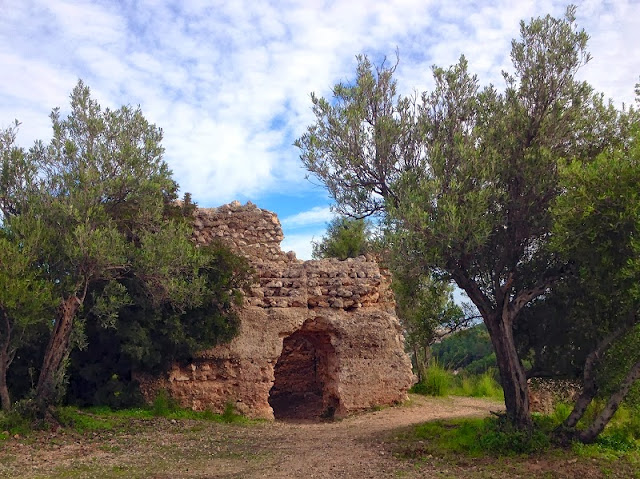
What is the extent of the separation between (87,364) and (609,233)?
1066 centimetres

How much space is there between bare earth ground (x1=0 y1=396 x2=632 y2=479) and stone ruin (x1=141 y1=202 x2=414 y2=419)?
1200mm

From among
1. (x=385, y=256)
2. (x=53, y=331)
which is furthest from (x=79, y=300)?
(x=385, y=256)

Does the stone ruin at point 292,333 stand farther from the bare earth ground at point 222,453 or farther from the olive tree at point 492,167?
the olive tree at point 492,167

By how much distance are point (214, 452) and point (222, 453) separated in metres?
0.15

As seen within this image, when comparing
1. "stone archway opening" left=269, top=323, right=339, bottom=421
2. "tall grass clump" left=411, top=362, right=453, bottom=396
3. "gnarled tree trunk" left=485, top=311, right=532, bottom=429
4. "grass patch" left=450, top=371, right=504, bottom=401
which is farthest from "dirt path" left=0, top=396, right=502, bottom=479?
"grass patch" left=450, top=371, right=504, bottom=401

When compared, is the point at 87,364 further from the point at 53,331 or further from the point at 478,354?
the point at 478,354

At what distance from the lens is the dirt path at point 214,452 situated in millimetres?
8531

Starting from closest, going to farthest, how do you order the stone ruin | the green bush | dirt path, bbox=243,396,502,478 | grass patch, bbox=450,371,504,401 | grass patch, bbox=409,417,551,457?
dirt path, bbox=243,396,502,478 < grass patch, bbox=409,417,551,457 < the green bush < the stone ruin < grass patch, bbox=450,371,504,401

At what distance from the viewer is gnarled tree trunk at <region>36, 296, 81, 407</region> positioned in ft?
36.8

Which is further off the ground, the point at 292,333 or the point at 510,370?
the point at 292,333

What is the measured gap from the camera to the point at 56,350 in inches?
449

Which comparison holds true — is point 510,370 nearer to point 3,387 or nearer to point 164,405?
point 164,405

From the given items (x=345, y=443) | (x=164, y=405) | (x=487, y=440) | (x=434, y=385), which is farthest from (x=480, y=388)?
(x=164, y=405)

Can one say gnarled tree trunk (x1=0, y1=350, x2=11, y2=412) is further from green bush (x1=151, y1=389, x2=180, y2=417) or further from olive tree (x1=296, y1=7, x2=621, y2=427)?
olive tree (x1=296, y1=7, x2=621, y2=427)
